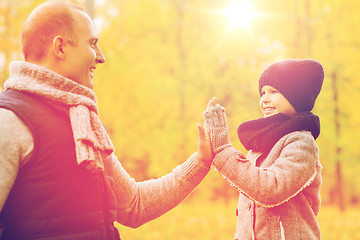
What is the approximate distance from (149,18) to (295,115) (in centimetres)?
1505

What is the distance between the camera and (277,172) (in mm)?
2125

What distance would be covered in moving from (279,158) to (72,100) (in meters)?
1.19

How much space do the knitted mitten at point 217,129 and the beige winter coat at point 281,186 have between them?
5cm

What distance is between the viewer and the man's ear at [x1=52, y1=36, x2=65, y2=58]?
72.2 inches

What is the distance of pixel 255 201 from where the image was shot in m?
2.16

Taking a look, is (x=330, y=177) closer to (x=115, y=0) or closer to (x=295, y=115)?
(x=115, y=0)

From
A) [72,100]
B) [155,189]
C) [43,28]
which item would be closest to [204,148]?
[155,189]

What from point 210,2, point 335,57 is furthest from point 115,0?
point 335,57

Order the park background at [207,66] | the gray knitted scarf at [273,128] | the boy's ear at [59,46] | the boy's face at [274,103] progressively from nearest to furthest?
the boy's ear at [59,46], the gray knitted scarf at [273,128], the boy's face at [274,103], the park background at [207,66]

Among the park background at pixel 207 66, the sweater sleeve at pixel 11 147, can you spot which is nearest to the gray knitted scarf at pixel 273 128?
the sweater sleeve at pixel 11 147

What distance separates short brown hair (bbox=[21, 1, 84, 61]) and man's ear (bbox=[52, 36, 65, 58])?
0.06 ft

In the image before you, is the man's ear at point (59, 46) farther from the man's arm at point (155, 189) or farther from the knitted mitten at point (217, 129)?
the knitted mitten at point (217, 129)

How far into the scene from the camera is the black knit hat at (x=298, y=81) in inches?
94.6

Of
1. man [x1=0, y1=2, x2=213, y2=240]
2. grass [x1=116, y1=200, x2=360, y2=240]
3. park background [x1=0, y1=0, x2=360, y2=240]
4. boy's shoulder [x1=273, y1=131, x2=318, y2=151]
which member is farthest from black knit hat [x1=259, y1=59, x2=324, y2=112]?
park background [x1=0, y1=0, x2=360, y2=240]
